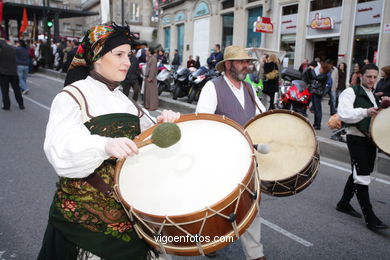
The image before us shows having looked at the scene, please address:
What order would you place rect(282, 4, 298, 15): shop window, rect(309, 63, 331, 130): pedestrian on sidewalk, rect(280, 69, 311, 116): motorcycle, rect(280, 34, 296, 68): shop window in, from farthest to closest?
rect(280, 34, 296, 68): shop window, rect(282, 4, 298, 15): shop window, rect(280, 69, 311, 116): motorcycle, rect(309, 63, 331, 130): pedestrian on sidewalk

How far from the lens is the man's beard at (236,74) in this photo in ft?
10.6

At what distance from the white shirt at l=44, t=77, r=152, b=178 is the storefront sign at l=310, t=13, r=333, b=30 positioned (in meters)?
14.4

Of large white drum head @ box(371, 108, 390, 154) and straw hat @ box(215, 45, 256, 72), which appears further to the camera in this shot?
large white drum head @ box(371, 108, 390, 154)

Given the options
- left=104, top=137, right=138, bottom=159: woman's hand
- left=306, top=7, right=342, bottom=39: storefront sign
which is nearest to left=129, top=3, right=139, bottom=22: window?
left=306, top=7, right=342, bottom=39: storefront sign

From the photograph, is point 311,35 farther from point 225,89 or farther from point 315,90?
point 225,89

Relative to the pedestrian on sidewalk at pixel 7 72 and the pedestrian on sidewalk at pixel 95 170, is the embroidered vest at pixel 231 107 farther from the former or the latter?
the pedestrian on sidewalk at pixel 7 72

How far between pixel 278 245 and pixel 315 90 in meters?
6.42

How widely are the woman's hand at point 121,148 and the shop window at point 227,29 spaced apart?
20.6 m

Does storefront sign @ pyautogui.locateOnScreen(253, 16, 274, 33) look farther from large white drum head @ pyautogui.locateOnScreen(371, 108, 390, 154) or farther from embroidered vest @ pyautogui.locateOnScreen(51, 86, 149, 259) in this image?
embroidered vest @ pyautogui.locateOnScreen(51, 86, 149, 259)

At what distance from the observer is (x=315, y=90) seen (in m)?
8.90

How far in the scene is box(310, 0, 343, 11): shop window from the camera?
14219 millimetres

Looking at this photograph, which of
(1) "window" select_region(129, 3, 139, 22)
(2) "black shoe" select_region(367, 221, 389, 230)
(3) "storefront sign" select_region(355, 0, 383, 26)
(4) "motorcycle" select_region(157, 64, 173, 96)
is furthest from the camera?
(1) "window" select_region(129, 3, 139, 22)

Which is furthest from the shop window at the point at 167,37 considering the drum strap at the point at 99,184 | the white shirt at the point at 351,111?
the drum strap at the point at 99,184

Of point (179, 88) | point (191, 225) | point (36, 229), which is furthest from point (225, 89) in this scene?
point (179, 88)
